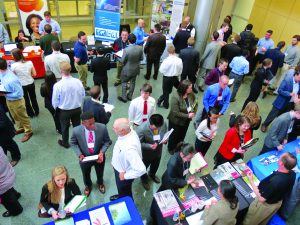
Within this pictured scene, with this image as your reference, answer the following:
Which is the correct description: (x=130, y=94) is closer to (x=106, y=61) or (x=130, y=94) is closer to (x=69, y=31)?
(x=106, y=61)

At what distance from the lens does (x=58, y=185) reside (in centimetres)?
256

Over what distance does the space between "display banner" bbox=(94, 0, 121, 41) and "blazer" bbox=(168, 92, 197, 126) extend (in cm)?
454

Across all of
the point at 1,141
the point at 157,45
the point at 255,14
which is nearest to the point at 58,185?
the point at 1,141

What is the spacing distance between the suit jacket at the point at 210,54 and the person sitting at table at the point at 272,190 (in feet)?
12.4

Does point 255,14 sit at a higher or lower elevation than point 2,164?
higher

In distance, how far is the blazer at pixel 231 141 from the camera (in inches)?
139

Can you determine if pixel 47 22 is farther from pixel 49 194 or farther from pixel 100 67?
pixel 49 194

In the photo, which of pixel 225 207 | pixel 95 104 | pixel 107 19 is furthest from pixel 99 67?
pixel 225 207

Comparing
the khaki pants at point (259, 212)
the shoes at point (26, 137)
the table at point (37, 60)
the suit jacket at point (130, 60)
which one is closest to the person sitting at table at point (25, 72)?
the shoes at point (26, 137)

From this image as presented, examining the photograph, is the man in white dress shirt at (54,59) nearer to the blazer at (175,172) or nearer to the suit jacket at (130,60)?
the suit jacket at (130,60)

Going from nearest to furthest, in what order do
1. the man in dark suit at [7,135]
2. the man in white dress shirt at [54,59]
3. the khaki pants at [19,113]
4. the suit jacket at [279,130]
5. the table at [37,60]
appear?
the man in dark suit at [7,135] → the suit jacket at [279,130] → the khaki pants at [19,113] → the man in white dress shirt at [54,59] → the table at [37,60]

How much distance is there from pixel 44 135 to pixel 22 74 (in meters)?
1.27

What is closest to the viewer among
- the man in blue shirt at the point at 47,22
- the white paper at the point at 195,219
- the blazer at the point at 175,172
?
the white paper at the point at 195,219

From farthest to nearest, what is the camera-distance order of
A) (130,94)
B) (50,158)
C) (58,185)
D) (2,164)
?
(130,94) < (50,158) < (2,164) < (58,185)
